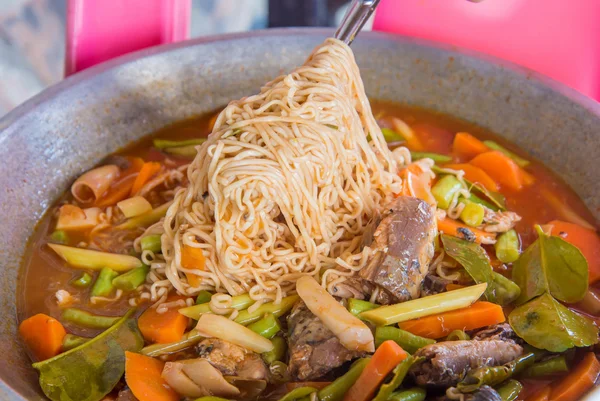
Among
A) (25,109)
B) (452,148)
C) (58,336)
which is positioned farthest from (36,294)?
(452,148)

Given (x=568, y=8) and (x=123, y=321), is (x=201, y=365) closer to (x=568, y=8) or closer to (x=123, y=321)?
(x=123, y=321)

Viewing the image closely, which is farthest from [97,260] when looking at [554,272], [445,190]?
[554,272]

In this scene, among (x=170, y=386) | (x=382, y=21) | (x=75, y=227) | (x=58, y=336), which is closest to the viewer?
(x=170, y=386)

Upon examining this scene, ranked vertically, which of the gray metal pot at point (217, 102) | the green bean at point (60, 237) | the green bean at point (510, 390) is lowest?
the green bean at point (510, 390)

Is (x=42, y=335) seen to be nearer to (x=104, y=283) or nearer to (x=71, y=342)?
(x=71, y=342)

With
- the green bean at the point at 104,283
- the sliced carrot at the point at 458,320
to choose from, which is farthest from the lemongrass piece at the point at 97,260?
the sliced carrot at the point at 458,320

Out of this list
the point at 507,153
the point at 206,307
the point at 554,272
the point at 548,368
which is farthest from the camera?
the point at 507,153

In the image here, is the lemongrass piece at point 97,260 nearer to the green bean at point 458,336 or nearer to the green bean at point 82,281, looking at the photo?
the green bean at point 82,281
